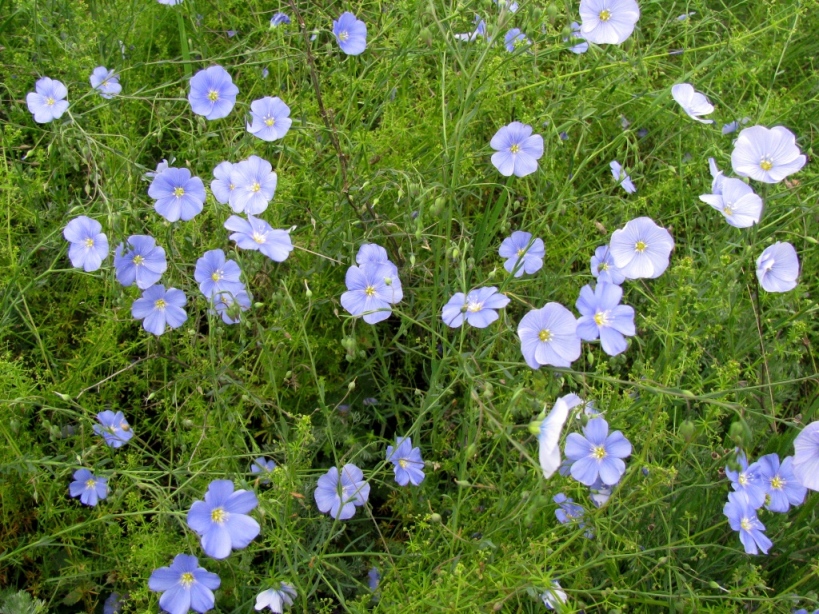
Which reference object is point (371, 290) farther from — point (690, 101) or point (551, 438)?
point (690, 101)

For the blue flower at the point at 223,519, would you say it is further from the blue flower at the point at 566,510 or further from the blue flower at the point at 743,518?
the blue flower at the point at 743,518

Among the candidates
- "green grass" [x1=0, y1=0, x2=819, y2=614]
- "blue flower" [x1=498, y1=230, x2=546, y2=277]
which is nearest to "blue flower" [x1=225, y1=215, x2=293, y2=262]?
"green grass" [x1=0, y1=0, x2=819, y2=614]

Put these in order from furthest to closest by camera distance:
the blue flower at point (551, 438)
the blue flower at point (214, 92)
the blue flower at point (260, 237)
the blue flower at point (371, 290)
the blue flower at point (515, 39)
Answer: the blue flower at point (214, 92) → the blue flower at point (515, 39) → the blue flower at point (371, 290) → the blue flower at point (260, 237) → the blue flower at point (551, 438)

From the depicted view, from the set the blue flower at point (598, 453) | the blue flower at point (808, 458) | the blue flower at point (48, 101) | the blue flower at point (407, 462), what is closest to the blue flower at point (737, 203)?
the blue flower at point (808, 458)

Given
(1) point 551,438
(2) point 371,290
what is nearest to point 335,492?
(2) point 371,290

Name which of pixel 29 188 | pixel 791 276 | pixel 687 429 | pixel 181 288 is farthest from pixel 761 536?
pixel 29 188

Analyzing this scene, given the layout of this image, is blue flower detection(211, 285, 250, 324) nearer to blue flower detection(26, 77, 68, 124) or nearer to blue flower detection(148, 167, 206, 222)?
blue flower detection(148, 167, 206, 222)

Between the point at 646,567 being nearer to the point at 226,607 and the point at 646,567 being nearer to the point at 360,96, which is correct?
the point at 226,607
